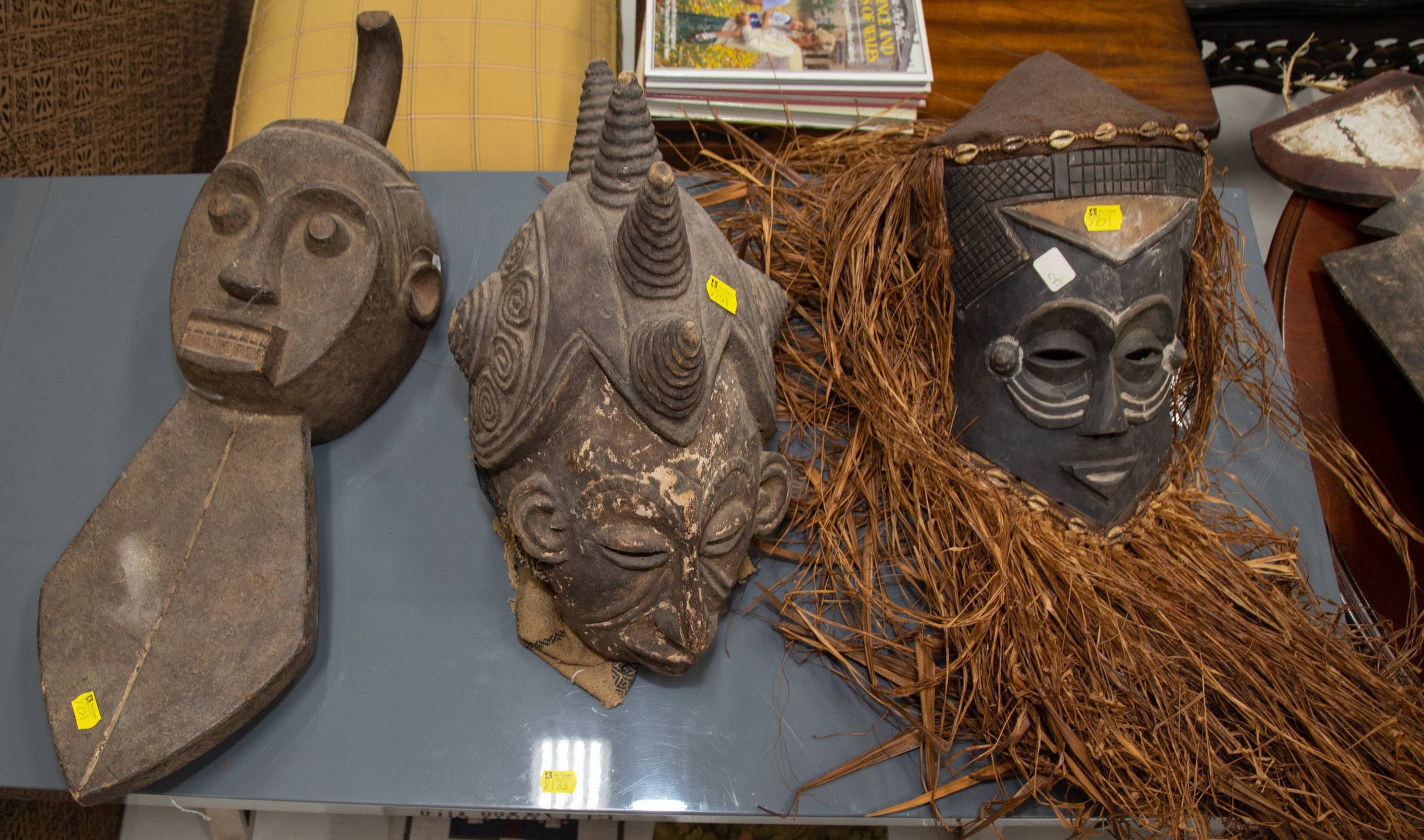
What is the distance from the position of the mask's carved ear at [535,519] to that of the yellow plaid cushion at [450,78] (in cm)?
110

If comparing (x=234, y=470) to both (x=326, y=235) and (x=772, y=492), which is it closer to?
(x=326, y=235)

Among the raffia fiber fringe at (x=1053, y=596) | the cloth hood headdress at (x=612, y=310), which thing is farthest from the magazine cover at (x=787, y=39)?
the cloth hood headdress at (x=612, y=310)

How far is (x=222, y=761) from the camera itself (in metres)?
1.32

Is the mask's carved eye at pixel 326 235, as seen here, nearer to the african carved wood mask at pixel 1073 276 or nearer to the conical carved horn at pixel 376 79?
the conical carved horn at pixel 376 79

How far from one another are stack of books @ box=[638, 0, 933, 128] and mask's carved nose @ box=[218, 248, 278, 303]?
0.87 m

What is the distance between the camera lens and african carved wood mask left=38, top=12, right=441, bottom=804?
1.22m

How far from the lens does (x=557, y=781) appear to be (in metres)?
1.31

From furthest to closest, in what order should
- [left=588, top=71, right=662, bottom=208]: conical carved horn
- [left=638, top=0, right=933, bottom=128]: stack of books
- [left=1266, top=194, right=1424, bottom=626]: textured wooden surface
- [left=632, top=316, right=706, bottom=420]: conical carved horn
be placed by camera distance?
[left=638, top=0, right=933, bottom=128]: stack of books → [left=1266, top=194, right=1424, bottom=626]: textured wooden surface → [left=588, top=71, right=662, bottom=208]: conical carved horn → [left=632, top=316, right=706, bottom=420]: conical carved horn

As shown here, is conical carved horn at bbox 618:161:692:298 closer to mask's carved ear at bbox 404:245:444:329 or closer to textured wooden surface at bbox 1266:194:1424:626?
mask's carved ear at bbox 404:245:444:329

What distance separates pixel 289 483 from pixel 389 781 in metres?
0.51

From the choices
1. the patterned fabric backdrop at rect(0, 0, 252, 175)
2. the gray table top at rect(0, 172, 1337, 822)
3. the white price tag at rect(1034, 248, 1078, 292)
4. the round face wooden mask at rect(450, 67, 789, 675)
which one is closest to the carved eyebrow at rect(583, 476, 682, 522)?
the round face wooden mask at rect(450, 67, 789, 675)

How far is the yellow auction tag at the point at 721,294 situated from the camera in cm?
119

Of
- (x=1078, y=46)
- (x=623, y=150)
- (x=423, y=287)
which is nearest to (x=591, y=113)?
(x=623, y=150)

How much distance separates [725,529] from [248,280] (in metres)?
0.87
